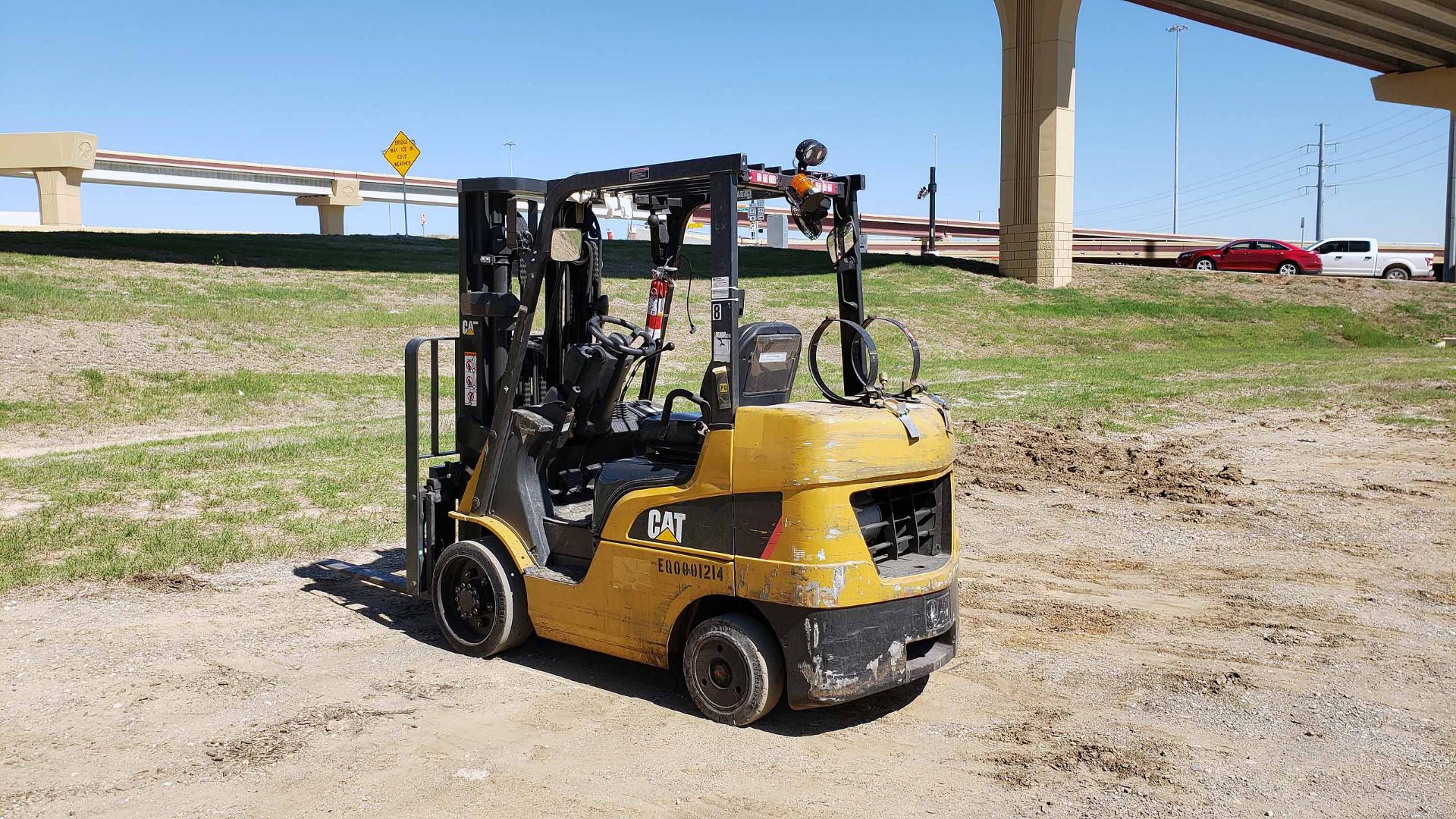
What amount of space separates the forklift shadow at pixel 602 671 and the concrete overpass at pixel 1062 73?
91.3 feet

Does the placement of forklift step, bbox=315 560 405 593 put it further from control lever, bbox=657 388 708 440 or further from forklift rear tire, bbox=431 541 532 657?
control lever, bbox=657 388 708 440

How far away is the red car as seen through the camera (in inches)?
1590

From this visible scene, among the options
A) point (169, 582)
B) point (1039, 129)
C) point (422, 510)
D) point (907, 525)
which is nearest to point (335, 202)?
point (1039, 129)

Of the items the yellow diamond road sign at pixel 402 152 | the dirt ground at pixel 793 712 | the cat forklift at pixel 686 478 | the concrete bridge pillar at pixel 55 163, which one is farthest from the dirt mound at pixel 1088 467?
the concrete bridge pillar at pixel 55 163

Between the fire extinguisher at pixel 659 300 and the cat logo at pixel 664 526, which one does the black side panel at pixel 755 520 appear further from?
the fire extinguisher at pixel 659 300

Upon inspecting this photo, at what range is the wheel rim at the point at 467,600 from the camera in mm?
6945

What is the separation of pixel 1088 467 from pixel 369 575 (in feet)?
26.7

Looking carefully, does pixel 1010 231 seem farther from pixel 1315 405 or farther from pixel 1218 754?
pixel 1218 754

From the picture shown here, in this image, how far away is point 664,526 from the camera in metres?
6.02

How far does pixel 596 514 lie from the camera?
21.1ft

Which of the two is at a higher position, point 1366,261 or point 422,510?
point 1366,261

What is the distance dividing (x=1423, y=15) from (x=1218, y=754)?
95.2ft

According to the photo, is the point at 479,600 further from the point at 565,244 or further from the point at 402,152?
the point at 402,152

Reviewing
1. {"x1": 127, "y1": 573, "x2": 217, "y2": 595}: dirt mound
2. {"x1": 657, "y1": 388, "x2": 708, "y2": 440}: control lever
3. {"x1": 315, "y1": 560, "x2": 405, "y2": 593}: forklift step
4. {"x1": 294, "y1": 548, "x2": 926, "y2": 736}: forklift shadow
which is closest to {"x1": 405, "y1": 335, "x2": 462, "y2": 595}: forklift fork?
{"x1": 294, "y1": 548, "x2": 926, "y2": 736}: forklift shadow
